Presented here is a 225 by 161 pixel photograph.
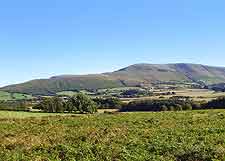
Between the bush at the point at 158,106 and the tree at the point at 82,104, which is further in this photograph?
the tree at the point at 82,104

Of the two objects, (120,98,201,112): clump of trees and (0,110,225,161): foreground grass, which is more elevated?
(0,110,225,161): foreground grass

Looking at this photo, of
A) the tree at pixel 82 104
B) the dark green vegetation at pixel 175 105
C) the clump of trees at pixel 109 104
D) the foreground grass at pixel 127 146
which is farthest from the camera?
the clump of trees at pixel 109 104

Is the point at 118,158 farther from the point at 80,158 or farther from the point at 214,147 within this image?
the point at 214,147

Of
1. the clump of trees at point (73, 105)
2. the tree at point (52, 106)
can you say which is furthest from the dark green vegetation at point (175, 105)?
the tree at point (52, 106)

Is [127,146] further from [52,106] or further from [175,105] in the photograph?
[175,105]

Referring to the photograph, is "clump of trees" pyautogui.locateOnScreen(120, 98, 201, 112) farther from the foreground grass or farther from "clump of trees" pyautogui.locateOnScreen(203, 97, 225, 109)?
the foreground grass

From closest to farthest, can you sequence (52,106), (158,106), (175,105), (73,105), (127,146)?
1. (127,146)
2. (52,106)
3. (73,105)
4. (158,106)
5. (175,105)

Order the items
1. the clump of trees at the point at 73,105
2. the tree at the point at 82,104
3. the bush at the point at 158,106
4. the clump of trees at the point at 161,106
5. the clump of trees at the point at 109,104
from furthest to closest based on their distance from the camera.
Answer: the clump of trees at the point at 109,104 < the tree at the point at 82,104 < the clump of trees at the point at 73,105 < the bush at the point at 158,106 < the clump of trees at the point at 161,106

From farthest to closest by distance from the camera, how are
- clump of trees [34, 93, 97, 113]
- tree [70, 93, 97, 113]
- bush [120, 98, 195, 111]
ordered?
tree [70, 93, 97, 113]
clump of trees [34, 93, 97, 113]
bush [120, 98, 195, 111]

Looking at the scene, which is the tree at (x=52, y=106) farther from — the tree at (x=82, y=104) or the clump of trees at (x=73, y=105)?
the tree at (x=82, y=104)

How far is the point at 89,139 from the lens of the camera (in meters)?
26.0

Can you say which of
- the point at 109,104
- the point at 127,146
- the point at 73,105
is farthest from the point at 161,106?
the point at 127,146

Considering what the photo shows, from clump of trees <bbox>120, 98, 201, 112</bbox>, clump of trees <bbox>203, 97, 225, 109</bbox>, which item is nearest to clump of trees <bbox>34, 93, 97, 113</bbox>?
clump of trees <bbox>120, 98, 201, 112</bbox>

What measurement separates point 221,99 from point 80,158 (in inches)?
3067
